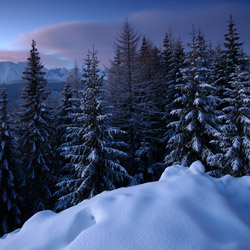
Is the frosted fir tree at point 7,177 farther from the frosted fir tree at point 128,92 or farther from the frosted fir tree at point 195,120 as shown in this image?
the frosted fir tree at point 195,120

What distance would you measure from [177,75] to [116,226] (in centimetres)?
1772

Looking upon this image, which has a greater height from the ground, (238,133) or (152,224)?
(238,133)

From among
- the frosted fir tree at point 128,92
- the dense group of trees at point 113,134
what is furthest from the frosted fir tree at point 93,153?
the frosted fir tree at point 128,92

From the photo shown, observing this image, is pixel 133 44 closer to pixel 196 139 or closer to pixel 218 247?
pixel 196 139

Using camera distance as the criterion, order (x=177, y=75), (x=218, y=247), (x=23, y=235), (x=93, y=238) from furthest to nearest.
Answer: (x=177, y=75) → (x=23, y=235) → (x=93, y=238) → (x=218, y=247)

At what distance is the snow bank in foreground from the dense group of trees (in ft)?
24.4

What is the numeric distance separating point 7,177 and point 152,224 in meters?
15.2

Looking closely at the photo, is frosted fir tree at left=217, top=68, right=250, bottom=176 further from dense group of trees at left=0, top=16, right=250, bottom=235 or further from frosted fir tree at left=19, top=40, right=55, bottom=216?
frosted fir tree at left=19, top=40, right=55, bottom=216

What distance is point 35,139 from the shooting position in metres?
15.0

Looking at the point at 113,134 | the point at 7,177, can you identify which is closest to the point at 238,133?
the point at 113,134

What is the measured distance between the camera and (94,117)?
11.2 m

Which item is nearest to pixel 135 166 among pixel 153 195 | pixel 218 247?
pixel 153 195

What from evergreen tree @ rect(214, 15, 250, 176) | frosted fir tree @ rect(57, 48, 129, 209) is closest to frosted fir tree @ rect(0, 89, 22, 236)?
frosted fir tree @ rect(57, 48, 129, 209)

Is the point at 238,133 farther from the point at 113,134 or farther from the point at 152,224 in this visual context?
the point at 152,224
